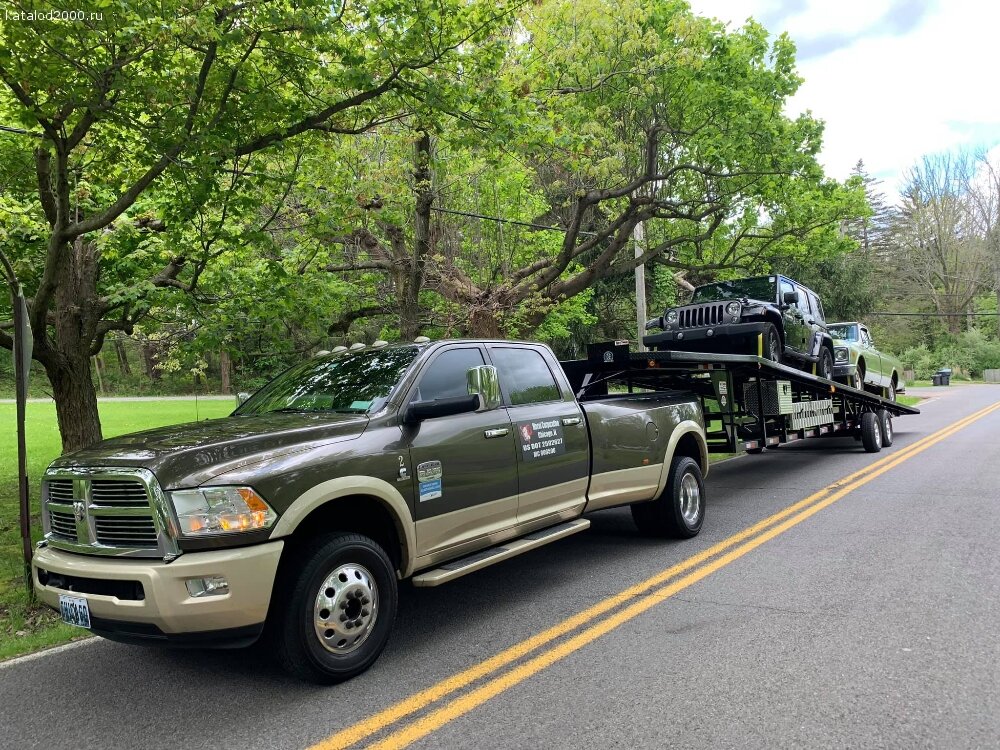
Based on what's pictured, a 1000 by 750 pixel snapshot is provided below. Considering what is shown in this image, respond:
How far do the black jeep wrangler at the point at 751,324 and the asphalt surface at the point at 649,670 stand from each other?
15.8 feet

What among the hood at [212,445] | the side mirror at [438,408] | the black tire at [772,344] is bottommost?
the hood at [212,445]

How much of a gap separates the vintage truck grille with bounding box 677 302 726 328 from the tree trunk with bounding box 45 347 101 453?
894 cm

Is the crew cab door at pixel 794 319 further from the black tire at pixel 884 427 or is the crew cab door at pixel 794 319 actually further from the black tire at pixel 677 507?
the black tire at pixel 677 507

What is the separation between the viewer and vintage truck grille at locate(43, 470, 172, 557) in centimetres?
349

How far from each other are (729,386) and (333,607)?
21.9 feet

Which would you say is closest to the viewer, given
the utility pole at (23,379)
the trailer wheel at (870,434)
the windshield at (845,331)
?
the utility pole at (23,379)

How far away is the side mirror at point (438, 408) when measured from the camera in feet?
14.0

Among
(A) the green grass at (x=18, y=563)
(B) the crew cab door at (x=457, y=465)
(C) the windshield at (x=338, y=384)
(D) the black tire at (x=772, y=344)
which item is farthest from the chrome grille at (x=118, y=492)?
(D) the black tire at (x=772, y=344)

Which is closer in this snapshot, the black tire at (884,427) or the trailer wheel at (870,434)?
the trailer wheel at (870,434)

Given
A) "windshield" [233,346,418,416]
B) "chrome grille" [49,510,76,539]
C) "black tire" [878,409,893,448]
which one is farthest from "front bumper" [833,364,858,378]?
"chrome grille" [49,510,76,539]

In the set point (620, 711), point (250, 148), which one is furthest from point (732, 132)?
point (620, 711)

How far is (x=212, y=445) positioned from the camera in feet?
12.3

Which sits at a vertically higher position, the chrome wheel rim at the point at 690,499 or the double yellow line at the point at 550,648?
the chrome wheel rim at the point at 690,499

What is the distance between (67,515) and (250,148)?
14.1 feet
